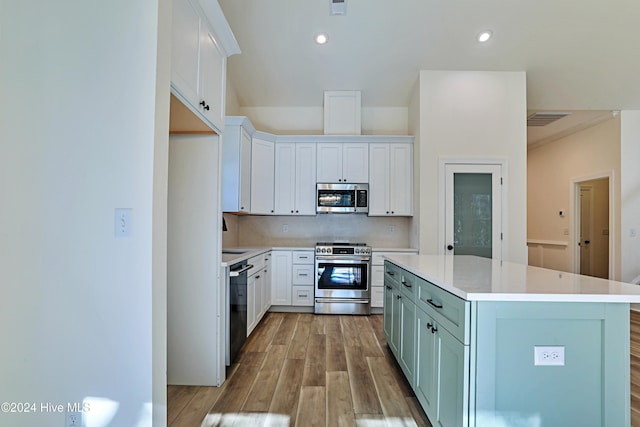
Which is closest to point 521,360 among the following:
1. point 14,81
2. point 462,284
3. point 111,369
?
point 462,284

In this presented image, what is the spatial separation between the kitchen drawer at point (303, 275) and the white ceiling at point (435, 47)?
8.41ft

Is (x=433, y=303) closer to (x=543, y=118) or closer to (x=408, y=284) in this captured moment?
(x=408, y=284)

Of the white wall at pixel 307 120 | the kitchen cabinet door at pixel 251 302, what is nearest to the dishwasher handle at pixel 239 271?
the kitchen cabinet door at pixel 251 302

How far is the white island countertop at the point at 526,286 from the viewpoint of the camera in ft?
4.03

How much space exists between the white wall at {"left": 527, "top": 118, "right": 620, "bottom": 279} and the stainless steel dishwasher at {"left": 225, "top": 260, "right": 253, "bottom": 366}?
5500mm

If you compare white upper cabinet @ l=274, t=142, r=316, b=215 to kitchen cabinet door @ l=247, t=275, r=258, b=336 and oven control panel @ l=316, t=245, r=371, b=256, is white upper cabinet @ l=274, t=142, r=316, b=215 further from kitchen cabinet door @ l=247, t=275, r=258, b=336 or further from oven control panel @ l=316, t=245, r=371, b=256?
kitchen cabinet door @ l=247, t=275, r=258, b=336

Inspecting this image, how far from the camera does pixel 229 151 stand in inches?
144

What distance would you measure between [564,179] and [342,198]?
4.45 m

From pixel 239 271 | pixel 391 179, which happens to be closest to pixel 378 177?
pixel 391 179

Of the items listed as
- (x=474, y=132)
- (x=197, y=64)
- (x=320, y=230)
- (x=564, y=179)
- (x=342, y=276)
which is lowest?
(x=342, y=276)

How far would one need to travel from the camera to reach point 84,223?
4.21 feet

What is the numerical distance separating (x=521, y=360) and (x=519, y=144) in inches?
138

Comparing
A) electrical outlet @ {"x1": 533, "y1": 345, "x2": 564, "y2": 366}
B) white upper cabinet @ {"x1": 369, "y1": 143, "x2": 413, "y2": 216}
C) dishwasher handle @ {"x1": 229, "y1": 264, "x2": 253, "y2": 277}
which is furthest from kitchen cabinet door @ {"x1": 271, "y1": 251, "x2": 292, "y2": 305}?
electrical outlet @ {"x1": 533, "y1": 345, "x2": 564, "y2": 366}

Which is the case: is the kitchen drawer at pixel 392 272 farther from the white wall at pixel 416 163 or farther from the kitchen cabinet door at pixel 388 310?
the white wall at pixel 416 163
